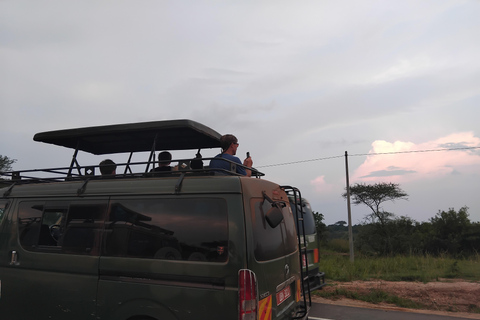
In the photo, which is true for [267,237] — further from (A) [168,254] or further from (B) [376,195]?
(B) [376,195]

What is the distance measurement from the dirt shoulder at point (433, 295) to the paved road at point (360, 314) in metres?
0.33

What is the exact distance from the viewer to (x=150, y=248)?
3.33 metres

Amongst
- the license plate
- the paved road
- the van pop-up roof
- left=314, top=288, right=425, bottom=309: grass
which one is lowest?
the paved road

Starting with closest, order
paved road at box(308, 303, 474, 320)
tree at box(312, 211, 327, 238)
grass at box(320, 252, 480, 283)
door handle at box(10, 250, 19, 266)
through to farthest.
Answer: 1. door handle at box(10, 250, 19, 266)
2. paved road at box(308, 303, 474, 320)
3. grass at box(320, 252, 480, 283)
4. tree at box(312, 211, 327, 238)

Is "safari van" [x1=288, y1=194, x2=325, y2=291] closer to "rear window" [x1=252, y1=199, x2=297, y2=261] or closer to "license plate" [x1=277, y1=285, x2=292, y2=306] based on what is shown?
"rear window" [x1=252, y1=199, x2=297, y2=261]

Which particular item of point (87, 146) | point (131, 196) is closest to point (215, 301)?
point (131, 196)

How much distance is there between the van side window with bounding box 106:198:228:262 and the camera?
312cm

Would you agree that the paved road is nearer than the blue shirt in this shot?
No

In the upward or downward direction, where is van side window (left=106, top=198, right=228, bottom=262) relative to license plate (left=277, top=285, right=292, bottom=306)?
upward

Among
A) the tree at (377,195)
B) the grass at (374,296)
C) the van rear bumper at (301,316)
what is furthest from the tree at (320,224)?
the van rear bumper at (301,316)

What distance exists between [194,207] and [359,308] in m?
5.57

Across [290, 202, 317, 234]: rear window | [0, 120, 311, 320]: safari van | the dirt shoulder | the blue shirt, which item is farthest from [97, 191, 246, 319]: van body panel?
the dirt shoulder

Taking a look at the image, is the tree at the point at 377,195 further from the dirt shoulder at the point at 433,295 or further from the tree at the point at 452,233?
the dirt shoulder at the point at 433,295

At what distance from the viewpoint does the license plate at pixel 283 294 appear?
3498 millimetres
